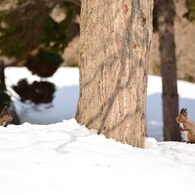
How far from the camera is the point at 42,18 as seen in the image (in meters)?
12.8

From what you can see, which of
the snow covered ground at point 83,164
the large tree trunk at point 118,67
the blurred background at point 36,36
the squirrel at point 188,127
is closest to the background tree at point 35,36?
the blurred background at point 36,36

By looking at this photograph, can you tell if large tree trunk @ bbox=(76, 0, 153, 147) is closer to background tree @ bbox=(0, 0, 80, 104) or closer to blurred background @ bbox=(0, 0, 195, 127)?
blurred background @ bbox=(0, 0, 195, 127)

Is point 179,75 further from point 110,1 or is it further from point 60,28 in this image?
point 110,1

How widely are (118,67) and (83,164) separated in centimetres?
131

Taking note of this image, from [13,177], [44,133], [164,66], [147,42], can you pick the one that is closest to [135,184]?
[13,177]

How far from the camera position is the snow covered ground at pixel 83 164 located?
4.15 metres

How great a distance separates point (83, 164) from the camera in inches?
180

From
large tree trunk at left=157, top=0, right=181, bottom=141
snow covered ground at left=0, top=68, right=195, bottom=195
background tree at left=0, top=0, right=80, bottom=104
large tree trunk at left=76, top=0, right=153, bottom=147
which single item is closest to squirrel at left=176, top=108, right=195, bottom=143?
snow covered ground at left=0, top=68, right=195, bottom=195

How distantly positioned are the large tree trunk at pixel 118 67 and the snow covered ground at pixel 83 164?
21cm

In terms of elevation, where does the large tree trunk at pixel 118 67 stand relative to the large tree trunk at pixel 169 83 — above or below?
above

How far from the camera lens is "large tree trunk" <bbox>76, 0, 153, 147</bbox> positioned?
215 inches

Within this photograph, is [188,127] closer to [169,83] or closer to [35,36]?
[169,83]

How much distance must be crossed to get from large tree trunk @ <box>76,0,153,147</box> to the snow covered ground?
0.21 meters

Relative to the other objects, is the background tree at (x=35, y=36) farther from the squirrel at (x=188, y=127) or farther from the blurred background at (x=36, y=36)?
the squirrel at (x=188, y=127)
